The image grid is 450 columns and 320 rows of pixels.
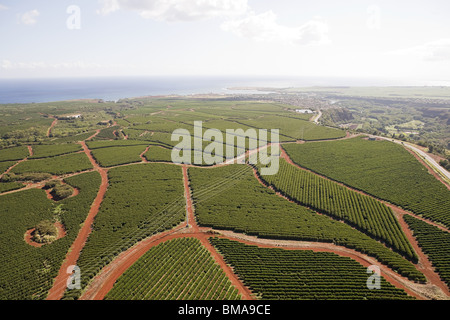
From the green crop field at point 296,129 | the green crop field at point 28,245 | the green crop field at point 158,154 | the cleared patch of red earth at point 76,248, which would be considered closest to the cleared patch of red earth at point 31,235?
the green crop field at point 28,245

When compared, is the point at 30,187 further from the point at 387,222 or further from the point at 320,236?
the point at 387,222

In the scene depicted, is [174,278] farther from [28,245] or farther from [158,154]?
[158,154]

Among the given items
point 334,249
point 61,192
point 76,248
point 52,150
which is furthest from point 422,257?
point 52,150

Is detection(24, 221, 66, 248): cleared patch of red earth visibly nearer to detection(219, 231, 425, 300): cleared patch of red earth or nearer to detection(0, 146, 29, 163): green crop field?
detection(219, 231, 425, 300): cleared patch of red earth

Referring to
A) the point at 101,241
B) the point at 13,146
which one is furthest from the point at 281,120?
the point at 13,146

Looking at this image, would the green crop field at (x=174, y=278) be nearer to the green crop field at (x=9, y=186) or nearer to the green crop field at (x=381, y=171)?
the green crop field at (x=381, y=171)

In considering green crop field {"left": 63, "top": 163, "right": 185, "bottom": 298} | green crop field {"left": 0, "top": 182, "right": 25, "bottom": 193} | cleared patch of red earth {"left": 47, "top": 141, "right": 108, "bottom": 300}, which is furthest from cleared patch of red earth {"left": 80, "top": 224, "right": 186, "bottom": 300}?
green crop field {"left": 0, "top": 182, "right": 25, "bottom": 193}
